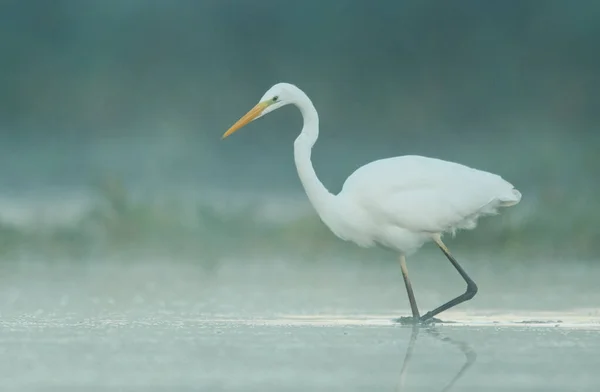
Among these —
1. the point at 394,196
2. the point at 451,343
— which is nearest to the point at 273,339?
the point at 451,343

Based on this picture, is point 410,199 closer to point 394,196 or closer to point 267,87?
point 394,196

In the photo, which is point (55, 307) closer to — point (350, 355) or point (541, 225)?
point (350, 355)

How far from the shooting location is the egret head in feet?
23.7

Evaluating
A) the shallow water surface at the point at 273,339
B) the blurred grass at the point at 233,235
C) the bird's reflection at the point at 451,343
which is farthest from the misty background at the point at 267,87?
the bird's reflection at the point at 451,343

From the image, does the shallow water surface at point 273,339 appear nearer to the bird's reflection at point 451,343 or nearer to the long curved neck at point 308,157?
the bird's reflection at point 451,343

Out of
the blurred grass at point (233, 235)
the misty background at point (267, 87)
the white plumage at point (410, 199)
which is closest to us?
the white plumage at point (410, 199)

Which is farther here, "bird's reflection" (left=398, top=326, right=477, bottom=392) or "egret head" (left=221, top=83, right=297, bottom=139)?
"egret head" (left=221, top=83, right=297, bottom=139)

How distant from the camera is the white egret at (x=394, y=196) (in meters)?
7.18

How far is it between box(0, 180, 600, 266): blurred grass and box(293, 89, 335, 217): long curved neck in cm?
240

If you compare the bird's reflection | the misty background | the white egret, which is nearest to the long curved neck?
the white egret

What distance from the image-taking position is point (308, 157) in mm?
7262

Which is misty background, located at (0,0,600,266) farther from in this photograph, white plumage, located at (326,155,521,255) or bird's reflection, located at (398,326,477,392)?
bird's reflection, located at (398,326,477,392)

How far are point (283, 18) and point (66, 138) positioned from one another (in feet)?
7.83

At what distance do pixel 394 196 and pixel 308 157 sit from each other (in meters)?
0.45
